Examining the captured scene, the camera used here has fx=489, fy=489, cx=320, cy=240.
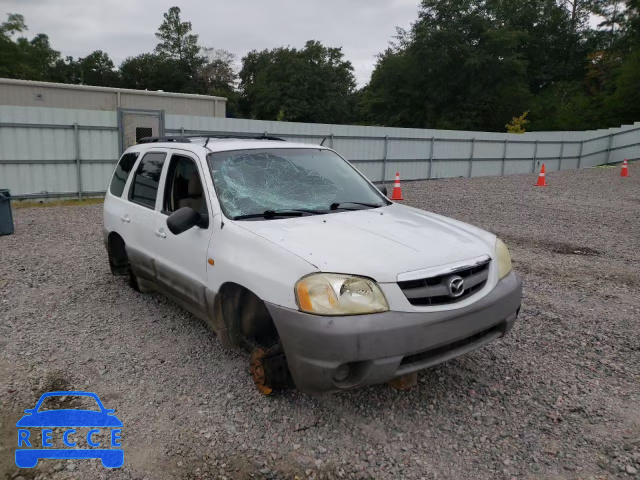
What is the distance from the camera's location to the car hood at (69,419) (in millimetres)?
3015

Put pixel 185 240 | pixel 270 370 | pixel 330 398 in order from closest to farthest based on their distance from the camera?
pixel 270 370 → pixel 330 398 → pixel 185 240

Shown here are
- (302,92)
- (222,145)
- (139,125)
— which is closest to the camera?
(222,145)

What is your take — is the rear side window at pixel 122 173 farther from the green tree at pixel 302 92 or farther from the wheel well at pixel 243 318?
the green tree at pixel 302 92

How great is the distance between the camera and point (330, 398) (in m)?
3.33

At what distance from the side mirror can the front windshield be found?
0.24m

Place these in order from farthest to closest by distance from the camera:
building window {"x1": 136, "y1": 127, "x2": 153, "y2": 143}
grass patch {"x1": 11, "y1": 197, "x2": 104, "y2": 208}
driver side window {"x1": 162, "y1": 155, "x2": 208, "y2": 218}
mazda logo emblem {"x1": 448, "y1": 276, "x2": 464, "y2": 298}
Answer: building window {"x1": 136, "y1": 127, "x2": 153, "y2": 143}
grass patch {"x1": 11, "y1": 197, "x2": 104, "y2": 208}
driver side window {"x1": 162, "y1": 155, "x2": 208, "y2": 218}
mazda logo emblem {"x1": 448, "y1": 276, "x2": 464, "y2": 298}

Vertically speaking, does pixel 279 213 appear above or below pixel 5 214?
above

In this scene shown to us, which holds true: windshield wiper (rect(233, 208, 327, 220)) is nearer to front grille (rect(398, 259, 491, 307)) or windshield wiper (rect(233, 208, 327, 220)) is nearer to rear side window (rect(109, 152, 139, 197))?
front grille (rect(398, 259, 491, 307))

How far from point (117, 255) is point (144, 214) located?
1148mm

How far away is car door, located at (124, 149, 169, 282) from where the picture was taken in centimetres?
429

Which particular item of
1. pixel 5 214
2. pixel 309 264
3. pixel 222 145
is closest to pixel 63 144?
pixel 5 214

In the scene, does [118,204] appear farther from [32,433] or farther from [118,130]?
[118,130]

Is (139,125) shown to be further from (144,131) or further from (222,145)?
(222,145)

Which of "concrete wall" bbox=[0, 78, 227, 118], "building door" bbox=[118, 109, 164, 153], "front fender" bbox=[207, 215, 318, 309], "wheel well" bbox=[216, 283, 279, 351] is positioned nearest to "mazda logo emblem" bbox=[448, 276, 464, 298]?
"front fender" bbox=[207, 215, 318, 309]
